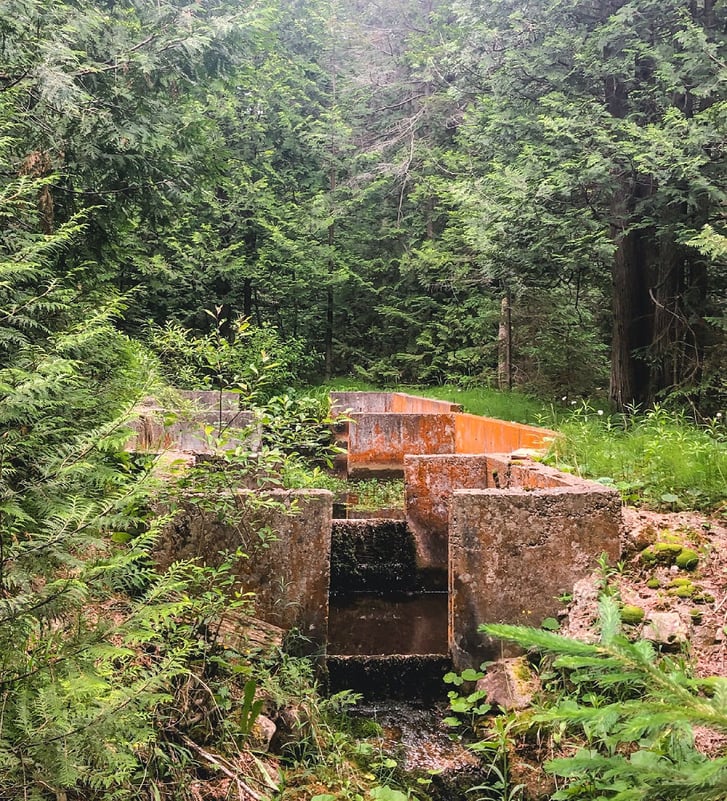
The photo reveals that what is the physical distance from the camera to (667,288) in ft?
25.3

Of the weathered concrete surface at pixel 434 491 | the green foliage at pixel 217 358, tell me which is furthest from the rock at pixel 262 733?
the weathered concrete surface at pixel 434 491

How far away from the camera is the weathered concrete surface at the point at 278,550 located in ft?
10.3

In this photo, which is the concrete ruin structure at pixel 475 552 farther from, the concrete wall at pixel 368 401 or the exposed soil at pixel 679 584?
the concrete wall at pixel 368 401

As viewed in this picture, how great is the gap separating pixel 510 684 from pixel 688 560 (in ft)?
3.95

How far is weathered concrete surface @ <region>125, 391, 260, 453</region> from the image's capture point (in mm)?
3004

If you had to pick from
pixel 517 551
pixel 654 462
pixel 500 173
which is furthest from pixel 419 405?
pixel 517 551

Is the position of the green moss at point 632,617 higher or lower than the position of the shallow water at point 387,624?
higher

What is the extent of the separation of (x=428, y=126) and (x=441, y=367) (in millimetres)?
7852

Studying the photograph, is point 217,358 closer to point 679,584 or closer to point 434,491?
point 679,584

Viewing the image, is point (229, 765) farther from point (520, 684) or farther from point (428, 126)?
point (428, 126)

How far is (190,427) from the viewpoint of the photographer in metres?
3.99

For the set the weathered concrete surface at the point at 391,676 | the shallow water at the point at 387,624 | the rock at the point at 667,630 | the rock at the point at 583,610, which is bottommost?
the shallow water at the point at 387,624

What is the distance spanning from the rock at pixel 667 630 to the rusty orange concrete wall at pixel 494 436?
8.35ft

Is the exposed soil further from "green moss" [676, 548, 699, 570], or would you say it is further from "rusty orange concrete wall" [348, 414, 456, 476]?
"rusty orange concrete wall" [348, 414, 456, 476]
